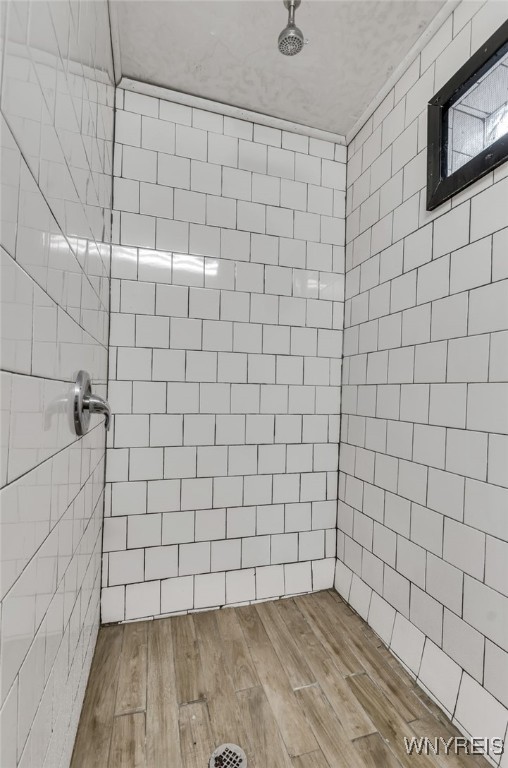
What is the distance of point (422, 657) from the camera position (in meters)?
1.27

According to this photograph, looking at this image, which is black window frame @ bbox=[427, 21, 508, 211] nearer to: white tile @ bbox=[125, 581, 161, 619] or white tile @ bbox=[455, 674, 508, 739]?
white tile @ bbox=[455, 674, 508, 739]

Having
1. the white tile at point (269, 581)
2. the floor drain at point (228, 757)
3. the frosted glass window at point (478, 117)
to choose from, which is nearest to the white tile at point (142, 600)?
the white tile at point (269, 581)

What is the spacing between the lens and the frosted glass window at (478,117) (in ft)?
3.55

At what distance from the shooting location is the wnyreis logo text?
102 cm

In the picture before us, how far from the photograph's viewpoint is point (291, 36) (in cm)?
115

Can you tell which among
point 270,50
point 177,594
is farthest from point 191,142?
point 177,594

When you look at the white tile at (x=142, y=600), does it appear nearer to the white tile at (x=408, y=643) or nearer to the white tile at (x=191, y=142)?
the white tile at (x=408, y=643)

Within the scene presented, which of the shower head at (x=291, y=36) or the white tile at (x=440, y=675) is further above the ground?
the shower head at (x=291, y=36)

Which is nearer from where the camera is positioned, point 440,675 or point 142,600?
point 440,675

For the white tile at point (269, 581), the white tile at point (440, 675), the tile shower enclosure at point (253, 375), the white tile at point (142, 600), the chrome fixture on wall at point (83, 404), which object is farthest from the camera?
the white tile at point (269, 581)

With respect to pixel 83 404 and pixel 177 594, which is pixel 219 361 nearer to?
pixel 83 404

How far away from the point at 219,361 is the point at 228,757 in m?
1.32

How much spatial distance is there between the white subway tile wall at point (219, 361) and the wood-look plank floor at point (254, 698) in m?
0.21

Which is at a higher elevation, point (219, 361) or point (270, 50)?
point (270, 50)
